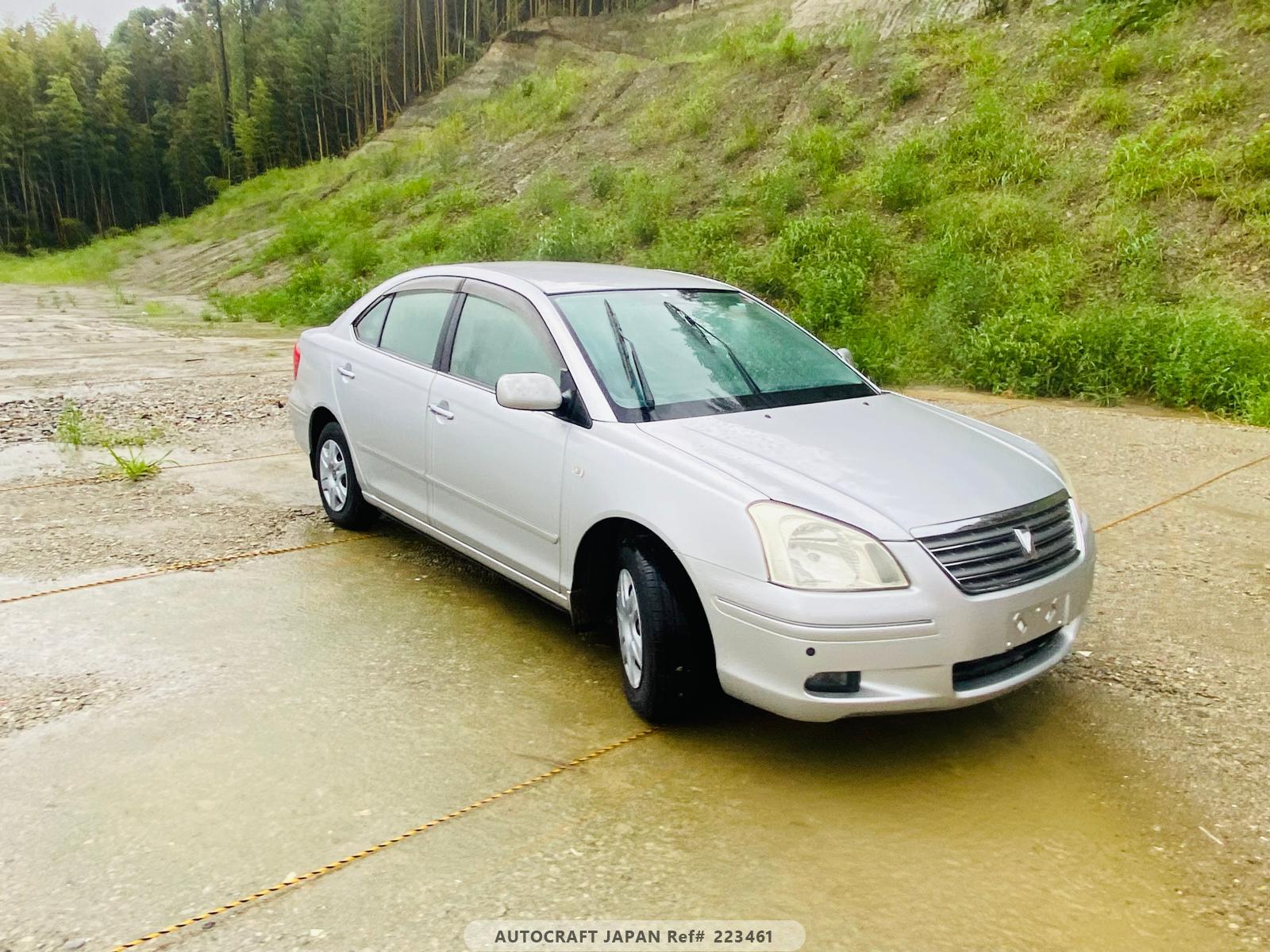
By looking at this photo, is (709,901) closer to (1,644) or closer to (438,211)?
(1,644)

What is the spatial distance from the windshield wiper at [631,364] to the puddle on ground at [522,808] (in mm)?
1070

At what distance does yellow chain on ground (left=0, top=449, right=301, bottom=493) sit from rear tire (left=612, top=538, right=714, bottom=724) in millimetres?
4887

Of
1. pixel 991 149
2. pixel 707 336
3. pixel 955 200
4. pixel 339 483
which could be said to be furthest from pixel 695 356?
pixel 991 149

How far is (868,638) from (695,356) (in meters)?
1.63

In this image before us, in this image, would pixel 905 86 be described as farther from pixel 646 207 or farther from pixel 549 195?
pixel 549 195

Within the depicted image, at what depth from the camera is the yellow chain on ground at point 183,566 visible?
488 centimetres

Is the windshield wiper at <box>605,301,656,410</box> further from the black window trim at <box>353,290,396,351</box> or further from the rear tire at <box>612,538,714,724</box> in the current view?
the black window trim at <box>353,290,396,351</box>

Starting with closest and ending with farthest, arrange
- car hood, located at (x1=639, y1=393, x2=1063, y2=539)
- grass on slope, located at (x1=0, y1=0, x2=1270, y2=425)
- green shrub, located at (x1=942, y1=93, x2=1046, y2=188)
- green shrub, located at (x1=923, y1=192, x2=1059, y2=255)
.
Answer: car hood, located at (x1=639, y1=393, x2=1063, y2=539)
grass on slope, located at (x1=0, y1=0, x2=1270, y2=425)
green shrub, located at (x1=923, y1=192, x2=1059, y2=255)
green shrub, located at (x1=942, y1=93, x2=1046, y2=188)

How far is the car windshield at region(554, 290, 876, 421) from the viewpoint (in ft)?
A: 13.3

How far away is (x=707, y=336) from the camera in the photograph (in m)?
4.50

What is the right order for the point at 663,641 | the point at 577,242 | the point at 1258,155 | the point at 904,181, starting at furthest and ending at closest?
the point at 577,242 < the point at 904,181 < the point at 1258,155 < the point at 663,641

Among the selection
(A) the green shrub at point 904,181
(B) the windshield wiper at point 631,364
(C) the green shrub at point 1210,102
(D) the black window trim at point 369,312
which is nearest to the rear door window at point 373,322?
(D) the black window trim at point 369,312

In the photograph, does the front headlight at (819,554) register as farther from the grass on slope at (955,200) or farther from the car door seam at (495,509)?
the grass on slope at (955,200)

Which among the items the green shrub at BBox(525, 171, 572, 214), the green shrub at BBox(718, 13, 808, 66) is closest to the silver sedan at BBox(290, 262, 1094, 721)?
the green shrub at BBox(525, 171, 572, 214)
